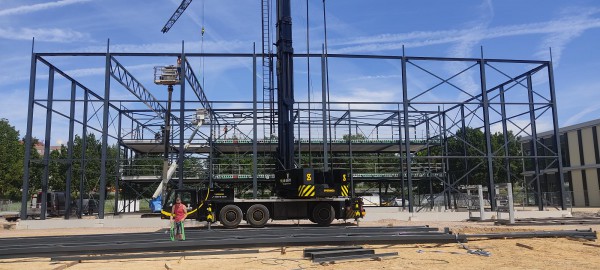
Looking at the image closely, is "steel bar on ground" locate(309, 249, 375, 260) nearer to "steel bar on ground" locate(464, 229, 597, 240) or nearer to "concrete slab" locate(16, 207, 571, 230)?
"steel bar on ground" locate(464, 229, 597, 240)

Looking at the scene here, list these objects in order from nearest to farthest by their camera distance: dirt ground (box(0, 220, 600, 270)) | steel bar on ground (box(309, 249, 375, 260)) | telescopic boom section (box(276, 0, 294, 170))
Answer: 1. dirt ground (box(0, 220, 600, 270))
2. steel bar on ground (box(309, 249, 375, 260))
3. telescopic boom section (box(276, 0, 294, 170))

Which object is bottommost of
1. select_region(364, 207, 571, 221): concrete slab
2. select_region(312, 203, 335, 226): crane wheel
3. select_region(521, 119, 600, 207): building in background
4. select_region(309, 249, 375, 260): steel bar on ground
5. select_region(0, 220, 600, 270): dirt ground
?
select_region(0, 220, 600, 270): dirt ground

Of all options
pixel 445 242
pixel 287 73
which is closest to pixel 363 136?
pixel 287 73

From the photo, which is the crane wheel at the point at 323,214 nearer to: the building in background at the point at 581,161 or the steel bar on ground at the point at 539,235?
the steel bar on ground at the point at 539,235

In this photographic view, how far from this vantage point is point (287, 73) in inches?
892

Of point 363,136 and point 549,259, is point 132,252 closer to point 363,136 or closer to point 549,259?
point 549,259

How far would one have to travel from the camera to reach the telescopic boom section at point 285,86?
22.1 metres

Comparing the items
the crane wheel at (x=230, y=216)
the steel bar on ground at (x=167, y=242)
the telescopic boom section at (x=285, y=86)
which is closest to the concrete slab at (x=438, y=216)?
the telescopic boom section at (x=285, y=86)

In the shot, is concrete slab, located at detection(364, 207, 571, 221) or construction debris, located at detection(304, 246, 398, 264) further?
concrete slab, located at detection(364, 207, 571, 221)

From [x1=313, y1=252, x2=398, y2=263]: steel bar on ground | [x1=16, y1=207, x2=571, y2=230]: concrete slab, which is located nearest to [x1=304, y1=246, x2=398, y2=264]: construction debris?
[x1=313, y1=252, x2=398, y2=263]: steel bar on ground

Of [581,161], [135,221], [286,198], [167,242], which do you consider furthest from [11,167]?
[581,161]

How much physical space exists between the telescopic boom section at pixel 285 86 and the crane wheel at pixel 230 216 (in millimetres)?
3055

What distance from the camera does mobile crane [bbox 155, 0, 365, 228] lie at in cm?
2052

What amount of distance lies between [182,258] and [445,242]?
720cm
